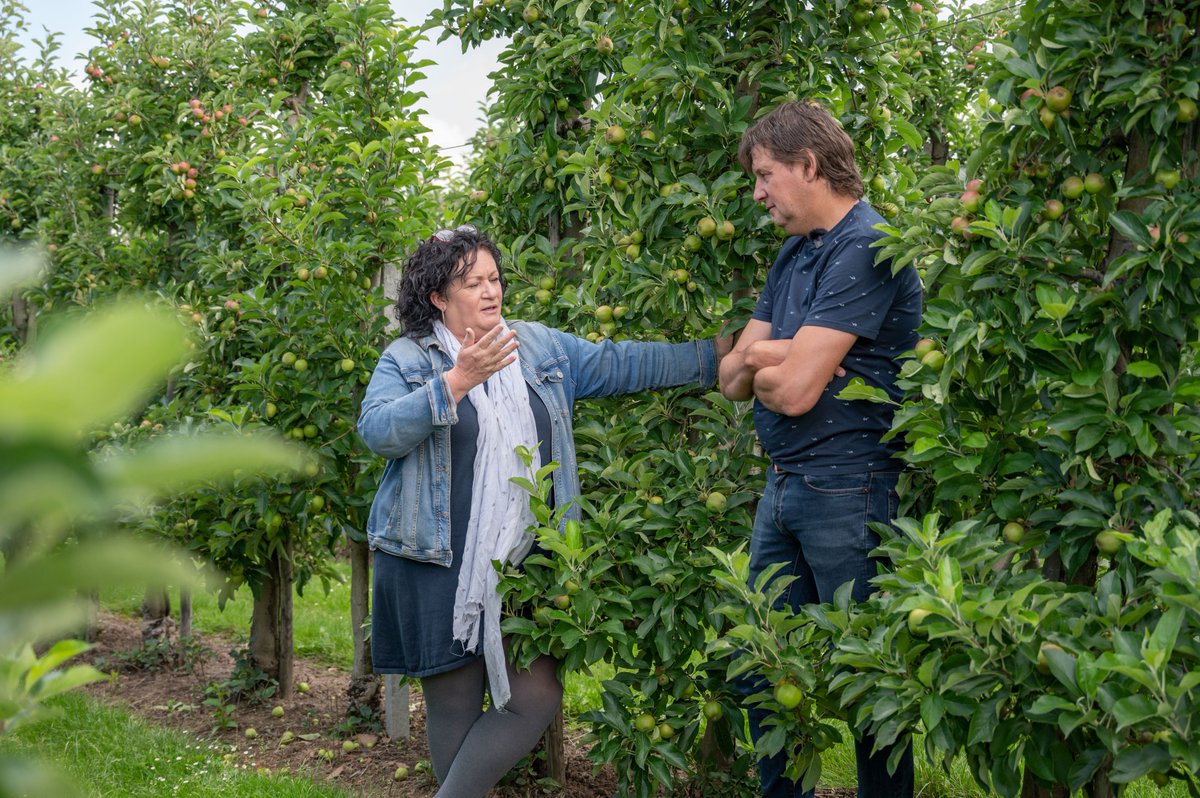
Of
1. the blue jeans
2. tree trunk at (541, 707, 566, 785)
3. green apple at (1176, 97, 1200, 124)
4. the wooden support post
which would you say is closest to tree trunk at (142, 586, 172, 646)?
the wooden support post

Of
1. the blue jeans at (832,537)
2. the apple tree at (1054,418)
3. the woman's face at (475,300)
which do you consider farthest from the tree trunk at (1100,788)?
the woman's face at (475,300)

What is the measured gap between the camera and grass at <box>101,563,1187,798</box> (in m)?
4.10

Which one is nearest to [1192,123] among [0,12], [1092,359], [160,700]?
[1092,359]

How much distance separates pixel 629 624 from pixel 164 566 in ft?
10.3

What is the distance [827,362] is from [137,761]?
3538mm

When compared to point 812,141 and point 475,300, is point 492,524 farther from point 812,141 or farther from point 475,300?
point 812,141

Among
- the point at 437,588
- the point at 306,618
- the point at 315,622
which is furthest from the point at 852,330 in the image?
the point at 306,618

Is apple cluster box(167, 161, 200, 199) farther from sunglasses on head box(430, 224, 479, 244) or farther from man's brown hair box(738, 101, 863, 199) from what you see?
man's brown hair box(738, 101, 863, 199)

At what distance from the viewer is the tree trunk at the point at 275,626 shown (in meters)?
5.66

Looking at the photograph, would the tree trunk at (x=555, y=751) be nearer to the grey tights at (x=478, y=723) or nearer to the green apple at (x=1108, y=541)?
the grey tights at (x=478, y=723)

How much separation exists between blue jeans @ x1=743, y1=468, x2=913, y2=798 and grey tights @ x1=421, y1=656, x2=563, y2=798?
0.78m

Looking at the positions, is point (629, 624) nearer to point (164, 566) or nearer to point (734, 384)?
point (734, 384)

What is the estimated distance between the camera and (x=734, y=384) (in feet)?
10.3

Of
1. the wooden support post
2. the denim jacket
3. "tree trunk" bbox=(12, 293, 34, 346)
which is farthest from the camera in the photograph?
"tree trunk" bbox=(12, 293, 34, 346)
